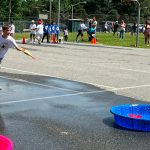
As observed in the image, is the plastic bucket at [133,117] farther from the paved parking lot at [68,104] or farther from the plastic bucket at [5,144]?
the plastic bucket at [5,144]

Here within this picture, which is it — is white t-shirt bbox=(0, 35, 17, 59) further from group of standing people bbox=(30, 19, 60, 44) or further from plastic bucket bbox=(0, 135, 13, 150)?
group of standing people bbox=(30, 19, 60, 44)

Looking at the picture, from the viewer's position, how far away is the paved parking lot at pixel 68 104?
6688mm

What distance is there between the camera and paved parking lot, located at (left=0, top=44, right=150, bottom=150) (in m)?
6.69

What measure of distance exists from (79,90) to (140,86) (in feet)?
6.24

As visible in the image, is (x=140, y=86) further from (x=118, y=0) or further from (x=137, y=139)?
(x=118, y=0)

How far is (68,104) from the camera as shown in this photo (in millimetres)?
9336

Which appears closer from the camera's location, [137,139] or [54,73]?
[137,139]

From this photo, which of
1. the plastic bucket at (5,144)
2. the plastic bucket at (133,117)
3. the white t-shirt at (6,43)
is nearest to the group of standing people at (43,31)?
the white t-shirt at (6,43)

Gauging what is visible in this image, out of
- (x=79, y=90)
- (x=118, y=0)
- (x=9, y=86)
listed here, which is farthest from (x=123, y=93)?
(x=118, y=0)

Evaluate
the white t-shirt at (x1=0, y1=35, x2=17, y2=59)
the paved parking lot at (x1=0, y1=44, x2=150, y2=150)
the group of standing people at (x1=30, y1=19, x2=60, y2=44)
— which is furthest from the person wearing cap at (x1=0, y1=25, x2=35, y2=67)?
the group of standing people at (x1=30, y1=19, x2=60, y2=44)

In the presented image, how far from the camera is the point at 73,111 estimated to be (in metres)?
8.68

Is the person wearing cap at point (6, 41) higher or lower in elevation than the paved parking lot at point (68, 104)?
Result: higher

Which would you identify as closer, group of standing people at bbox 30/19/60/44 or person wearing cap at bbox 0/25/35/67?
person wearing cap at bbox 0/25/35/67

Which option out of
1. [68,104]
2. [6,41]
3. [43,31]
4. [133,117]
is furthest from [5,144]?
[43,31]
